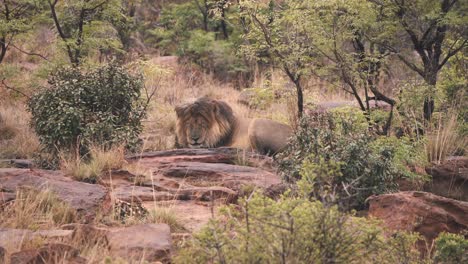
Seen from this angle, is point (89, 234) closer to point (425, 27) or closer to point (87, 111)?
point (87, 111)

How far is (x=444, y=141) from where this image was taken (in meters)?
11.2

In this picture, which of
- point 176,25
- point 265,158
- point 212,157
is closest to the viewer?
point 212,157

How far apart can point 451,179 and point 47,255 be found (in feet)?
21.2

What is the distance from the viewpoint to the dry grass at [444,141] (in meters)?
11.2

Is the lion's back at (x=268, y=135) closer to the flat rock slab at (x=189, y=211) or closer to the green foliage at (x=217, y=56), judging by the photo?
the flat rock slab at (x=189, y=211)

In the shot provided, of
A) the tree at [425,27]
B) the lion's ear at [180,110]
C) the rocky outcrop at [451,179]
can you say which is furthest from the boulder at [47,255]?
the lion's ear at [180,110]

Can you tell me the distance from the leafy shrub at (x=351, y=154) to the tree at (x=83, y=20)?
19.1 ft

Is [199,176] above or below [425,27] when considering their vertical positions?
below

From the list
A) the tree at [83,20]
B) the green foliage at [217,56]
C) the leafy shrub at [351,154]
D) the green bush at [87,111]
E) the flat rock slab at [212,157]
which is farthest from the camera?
the green foliage at [217,56]

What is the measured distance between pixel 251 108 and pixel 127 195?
29.0 feet

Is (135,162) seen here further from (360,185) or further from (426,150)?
(426,150)

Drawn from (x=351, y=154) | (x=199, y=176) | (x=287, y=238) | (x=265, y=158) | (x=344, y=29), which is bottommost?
(x=265, y=158)

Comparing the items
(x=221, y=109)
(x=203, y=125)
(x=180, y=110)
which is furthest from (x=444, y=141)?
(x=180, y=110)

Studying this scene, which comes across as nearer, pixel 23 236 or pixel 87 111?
pixel 23 236
